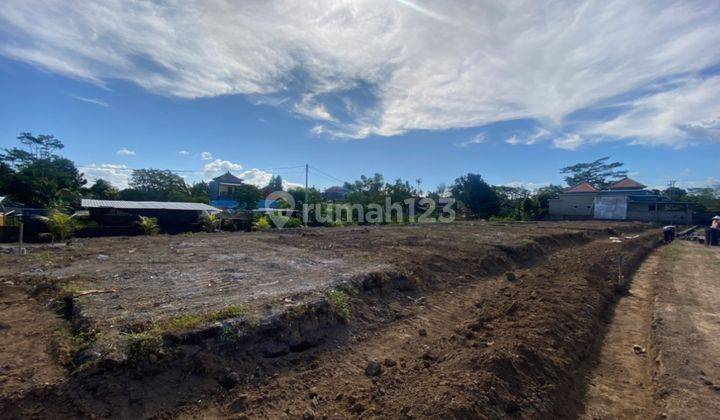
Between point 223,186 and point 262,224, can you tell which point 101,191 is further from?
point 262,224

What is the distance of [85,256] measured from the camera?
315 inches

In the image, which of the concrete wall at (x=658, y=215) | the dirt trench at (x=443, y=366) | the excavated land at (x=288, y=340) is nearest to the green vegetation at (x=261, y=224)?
the excavated land at (x=288, y=340)

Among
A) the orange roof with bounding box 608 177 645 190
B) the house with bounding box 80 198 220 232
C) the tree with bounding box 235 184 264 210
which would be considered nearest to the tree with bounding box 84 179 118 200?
the tree with bounding box 235 184 264 210

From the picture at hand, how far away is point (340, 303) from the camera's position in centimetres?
466

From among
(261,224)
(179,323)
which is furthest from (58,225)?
(179,323)

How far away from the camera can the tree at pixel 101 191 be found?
32875 mm

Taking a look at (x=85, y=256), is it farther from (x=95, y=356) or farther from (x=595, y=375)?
(x=595, y=375)

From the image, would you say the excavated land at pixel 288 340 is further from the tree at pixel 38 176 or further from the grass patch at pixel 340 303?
the tree at pixel 38 176

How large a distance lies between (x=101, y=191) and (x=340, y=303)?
3905 cm

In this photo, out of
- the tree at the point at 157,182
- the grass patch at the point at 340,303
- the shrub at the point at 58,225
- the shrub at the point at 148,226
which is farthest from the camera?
the tree at the point at 157,182

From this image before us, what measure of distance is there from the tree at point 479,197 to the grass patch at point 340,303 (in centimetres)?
3312

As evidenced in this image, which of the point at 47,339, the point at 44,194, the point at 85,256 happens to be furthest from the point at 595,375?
the point at 44,194

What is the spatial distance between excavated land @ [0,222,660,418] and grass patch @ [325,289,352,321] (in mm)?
25

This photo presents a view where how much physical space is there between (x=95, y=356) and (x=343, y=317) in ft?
8.60
